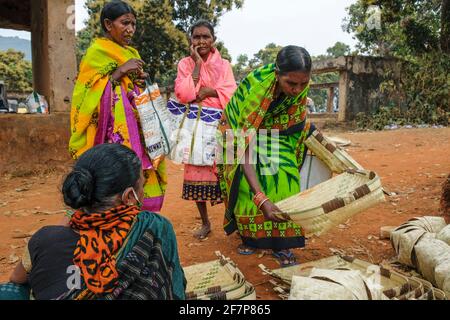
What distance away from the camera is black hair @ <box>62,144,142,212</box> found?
1544 mm

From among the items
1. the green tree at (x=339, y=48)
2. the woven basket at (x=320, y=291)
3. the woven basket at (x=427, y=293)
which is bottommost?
the woven basket at (x=427, y=293)

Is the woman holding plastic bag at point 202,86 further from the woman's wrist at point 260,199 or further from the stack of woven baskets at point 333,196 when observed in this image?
the woman's wrist at point 260,199

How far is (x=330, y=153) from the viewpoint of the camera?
9.75ft

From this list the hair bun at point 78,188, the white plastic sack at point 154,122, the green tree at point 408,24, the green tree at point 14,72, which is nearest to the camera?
the hair bun at point 78,188

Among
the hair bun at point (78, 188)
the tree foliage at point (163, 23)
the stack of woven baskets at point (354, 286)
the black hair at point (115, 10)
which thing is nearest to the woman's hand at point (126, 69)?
the black hair at point (115, 10)

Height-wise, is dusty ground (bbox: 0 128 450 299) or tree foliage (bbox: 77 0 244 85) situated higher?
tree foliage (bbox: 77 0 244 85)

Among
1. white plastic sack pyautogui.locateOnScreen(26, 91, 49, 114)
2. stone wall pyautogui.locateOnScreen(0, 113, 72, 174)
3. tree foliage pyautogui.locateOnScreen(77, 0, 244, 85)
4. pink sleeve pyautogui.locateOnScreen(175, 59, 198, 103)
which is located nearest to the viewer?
pink sleeve pyautogui.locateOnScreen(175, 59, 198, 103)

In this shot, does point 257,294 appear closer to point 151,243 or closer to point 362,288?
point 362,288

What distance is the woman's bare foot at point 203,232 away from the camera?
3.82m

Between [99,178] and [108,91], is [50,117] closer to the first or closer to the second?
[108,91]

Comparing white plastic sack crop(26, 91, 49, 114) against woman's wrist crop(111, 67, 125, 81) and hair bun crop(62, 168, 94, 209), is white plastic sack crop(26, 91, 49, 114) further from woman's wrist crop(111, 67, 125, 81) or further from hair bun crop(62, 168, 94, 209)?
hair bun crop(62, 168, 94, 209)

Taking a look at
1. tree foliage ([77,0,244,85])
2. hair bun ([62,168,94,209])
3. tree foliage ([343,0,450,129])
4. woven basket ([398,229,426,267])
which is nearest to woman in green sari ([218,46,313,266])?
woven basket ([398,229,426,267])

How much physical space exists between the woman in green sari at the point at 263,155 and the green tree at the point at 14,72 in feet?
79.6

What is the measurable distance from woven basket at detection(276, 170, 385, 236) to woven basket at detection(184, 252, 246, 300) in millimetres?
508
